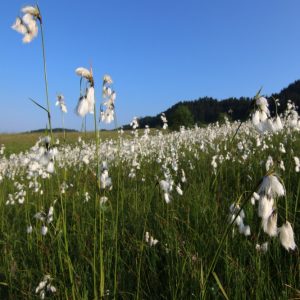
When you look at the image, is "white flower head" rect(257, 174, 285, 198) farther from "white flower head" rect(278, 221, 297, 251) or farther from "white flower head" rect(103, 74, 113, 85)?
"white flower head" rect(103, 74, 113, 85)

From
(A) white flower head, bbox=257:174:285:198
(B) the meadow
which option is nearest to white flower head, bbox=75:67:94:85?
(B) the meadow

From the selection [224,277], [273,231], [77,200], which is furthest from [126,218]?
[273,231]

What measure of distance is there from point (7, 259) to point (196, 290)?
→ 6.43ft

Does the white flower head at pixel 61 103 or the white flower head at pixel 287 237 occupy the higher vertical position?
the white flower head at pixel 61 103

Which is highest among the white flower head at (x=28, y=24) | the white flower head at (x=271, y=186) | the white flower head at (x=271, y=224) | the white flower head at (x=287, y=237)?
the white flower head at (x=28, y=24)

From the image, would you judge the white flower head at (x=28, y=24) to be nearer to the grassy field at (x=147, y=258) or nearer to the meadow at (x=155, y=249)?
the meadow at (x=155, y=249)

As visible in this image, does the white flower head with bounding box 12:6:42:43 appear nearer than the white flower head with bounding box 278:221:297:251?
No

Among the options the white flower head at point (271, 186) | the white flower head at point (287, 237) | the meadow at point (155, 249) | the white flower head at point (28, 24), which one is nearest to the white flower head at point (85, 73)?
the meadow at point (155, 249)

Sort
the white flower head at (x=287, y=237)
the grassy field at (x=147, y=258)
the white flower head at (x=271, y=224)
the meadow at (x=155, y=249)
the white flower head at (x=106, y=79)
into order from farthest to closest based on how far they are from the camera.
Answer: the white flower head at (x=106, y=79) < the grassy field at (x=147, y=258) < the meadow at (x=155, y=249) < the white flower head at (x=287, y=237) < the white flower head at (x=271, y=224)

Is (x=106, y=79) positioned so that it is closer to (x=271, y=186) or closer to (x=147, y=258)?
(x=271, y=186)

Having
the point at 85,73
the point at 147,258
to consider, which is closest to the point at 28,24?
the point at 85,73

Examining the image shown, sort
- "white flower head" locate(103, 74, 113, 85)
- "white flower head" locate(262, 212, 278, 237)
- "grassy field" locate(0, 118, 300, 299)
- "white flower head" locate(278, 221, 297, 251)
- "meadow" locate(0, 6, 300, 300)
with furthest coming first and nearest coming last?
"white flower head" locate(103, 74, 113, 85)
"grassy field" locate(0, 118, 300, 299)
"meadow" locate(0, 6, 300, 300)
"white flower head" locate(278, 221, 297, 251)
"white flower head" locate(262, 212, 278, 237)

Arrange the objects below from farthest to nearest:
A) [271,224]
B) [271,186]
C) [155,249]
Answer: [155,249] → [271,224] → [271,186]

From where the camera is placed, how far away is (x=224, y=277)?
9.52ft
